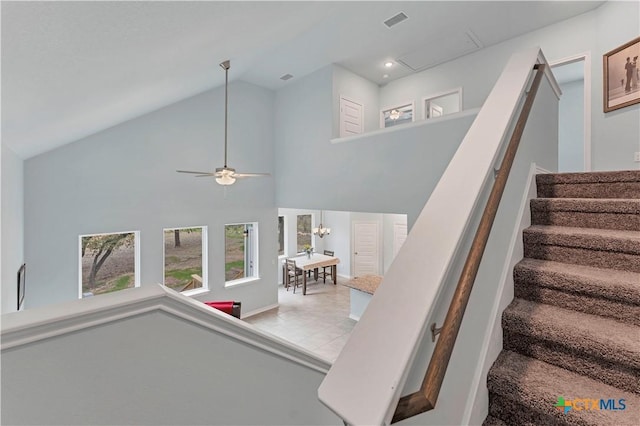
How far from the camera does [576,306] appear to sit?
1403mm

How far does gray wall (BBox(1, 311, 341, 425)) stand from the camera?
920 mm

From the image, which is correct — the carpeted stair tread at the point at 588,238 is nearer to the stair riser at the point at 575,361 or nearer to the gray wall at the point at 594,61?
the stair riser at the point at 575,361

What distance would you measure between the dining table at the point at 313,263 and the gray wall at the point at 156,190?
1223 mm

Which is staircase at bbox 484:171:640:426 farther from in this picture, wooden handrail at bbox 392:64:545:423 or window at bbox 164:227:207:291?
window at bbox 164:227:207:291

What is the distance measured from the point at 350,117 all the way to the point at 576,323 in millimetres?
5447

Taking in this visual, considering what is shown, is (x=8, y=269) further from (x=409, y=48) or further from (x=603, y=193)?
(x=409, y=48)

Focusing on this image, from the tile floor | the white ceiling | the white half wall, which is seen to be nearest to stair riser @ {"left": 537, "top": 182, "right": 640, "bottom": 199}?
the white half wall

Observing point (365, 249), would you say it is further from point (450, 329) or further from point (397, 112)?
point (450, 329)

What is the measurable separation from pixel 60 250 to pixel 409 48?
671 centimetres

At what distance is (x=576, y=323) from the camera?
1271 millimetres

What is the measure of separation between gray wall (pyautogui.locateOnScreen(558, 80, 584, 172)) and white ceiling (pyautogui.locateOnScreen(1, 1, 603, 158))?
1.84 metres

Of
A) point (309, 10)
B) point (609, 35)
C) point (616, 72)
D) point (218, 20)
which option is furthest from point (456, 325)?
point (609, 35)

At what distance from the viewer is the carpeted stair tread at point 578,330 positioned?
3.59ft

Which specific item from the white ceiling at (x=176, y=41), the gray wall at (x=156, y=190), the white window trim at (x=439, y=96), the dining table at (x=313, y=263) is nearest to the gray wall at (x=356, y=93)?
the white ceiling at (x=176, y=41)
